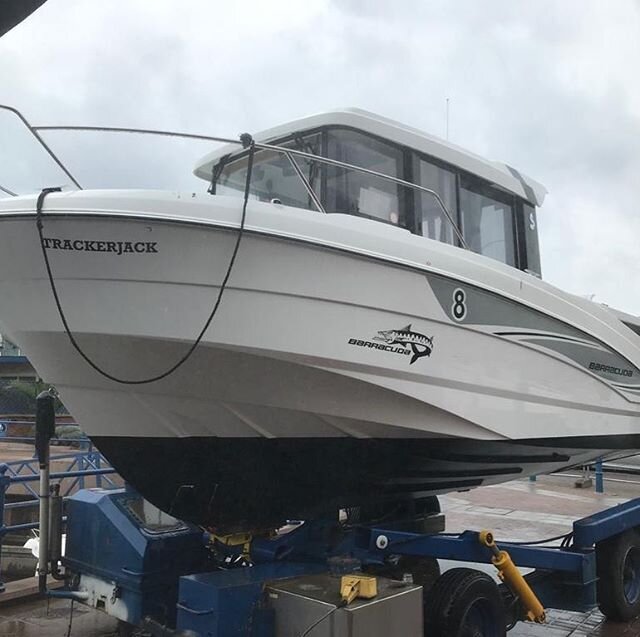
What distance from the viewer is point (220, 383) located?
352cm

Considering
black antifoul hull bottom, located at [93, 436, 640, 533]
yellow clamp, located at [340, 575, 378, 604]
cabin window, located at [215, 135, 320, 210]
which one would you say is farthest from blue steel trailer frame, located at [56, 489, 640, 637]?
cabin window, located at [215, 135, 320, 210]

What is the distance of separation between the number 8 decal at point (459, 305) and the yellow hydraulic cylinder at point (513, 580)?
1.33m

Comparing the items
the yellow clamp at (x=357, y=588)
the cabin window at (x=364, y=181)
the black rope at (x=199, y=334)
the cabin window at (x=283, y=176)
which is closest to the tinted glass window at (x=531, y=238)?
the cabin window at (x=364, y=181)

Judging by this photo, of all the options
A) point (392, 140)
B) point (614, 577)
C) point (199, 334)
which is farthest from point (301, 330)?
point (614, 577)

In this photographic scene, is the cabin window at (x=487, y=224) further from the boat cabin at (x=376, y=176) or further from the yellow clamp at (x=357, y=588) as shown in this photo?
the yellow clamp at (x=357, y=588)

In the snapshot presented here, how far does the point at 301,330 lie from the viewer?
348cm

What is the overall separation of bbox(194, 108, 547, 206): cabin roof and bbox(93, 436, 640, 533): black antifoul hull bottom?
166cm

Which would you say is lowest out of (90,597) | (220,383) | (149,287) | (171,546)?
(90,597)

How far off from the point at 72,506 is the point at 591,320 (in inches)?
148

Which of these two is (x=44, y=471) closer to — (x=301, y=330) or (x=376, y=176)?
(x=301, y=330)

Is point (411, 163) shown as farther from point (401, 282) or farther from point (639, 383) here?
point (639, 383)

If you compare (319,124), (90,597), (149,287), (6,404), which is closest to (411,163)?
(319,124)

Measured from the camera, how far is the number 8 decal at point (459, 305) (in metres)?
4.00

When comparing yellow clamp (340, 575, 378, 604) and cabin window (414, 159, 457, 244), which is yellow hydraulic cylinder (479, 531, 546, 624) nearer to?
yellow clamp (340, 575, 378, 604)
